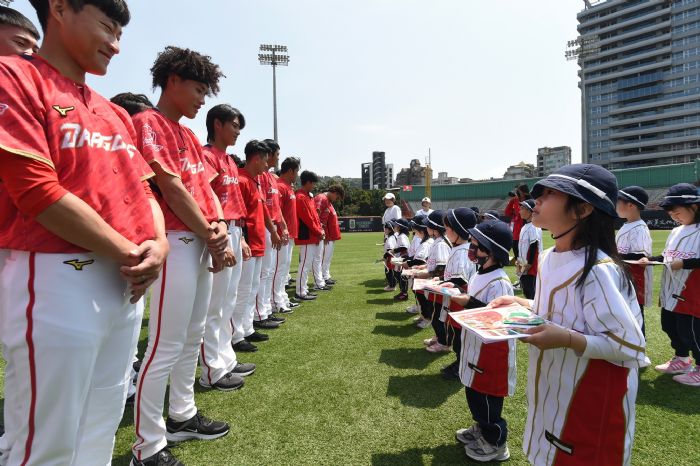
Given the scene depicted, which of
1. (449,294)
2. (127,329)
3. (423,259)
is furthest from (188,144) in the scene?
(423,259)

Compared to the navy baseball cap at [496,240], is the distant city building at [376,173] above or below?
above

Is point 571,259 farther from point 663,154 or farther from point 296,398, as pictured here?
point 663,154

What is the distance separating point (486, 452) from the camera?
8.89ft

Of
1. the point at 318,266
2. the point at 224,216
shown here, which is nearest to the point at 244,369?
the point at 224,216

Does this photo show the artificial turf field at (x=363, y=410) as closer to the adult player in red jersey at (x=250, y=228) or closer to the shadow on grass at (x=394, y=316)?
the adult player in red jersey at (x=250, y=228)

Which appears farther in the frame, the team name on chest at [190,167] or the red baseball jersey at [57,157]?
the team name on chest at [190,167]

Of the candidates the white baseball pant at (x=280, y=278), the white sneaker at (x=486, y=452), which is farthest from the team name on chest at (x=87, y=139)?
the white baseball pant at (x=280, y=278)

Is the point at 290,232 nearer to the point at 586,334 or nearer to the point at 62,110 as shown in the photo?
the point at 62,110

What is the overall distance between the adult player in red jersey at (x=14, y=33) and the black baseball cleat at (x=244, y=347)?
3655 mm

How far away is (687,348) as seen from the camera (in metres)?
4.18

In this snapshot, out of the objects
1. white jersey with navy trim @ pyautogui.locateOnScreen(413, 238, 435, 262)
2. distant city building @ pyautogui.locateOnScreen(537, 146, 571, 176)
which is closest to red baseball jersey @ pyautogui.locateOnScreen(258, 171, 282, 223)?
white jersey with navy trim @ pyautogui.locateOnScreen(413, 238, 435, 262)

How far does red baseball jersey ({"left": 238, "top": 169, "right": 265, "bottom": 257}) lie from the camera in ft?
15.6

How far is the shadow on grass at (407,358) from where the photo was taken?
176 inches

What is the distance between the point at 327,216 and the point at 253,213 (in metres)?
5.23
